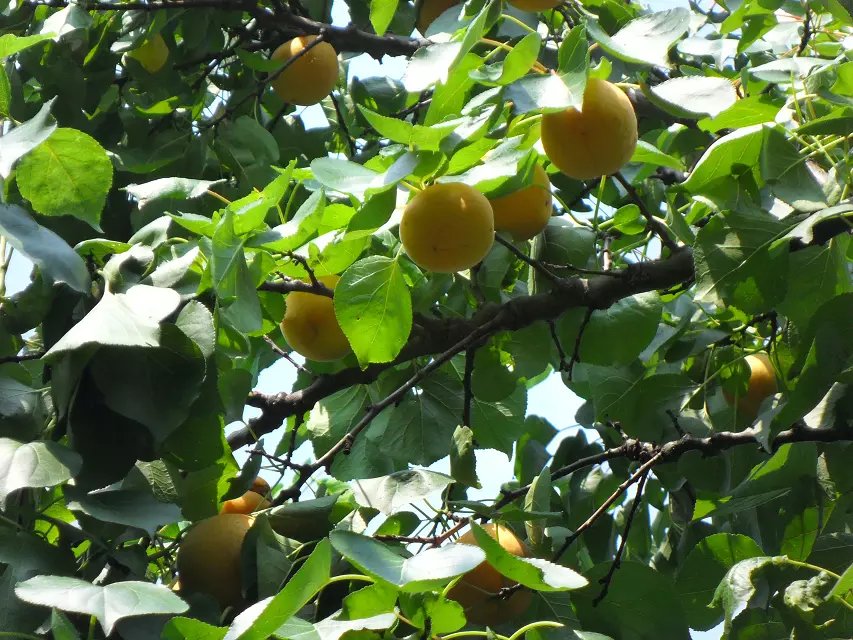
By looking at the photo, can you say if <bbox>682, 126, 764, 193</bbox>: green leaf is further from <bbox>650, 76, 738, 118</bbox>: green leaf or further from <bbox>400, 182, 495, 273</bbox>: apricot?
<bbox>400, 182, 495, 273</bbox>: apricot

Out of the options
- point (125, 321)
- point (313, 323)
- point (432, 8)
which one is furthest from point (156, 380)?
point (432, 8)

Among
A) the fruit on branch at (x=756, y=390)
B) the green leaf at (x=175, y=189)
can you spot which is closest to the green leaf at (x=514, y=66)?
the green leaf at (x=175, y=189)

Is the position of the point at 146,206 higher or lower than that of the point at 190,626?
lower

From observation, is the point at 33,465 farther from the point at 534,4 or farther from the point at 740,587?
the point at 534,4

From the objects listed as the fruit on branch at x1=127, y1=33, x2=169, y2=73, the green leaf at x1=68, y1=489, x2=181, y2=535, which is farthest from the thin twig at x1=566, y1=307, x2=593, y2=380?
the fruit on branch at x1=127, y1=33, x2=169, y2=73

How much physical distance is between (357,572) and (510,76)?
25.6 inches

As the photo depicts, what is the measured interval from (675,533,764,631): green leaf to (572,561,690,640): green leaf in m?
0.10

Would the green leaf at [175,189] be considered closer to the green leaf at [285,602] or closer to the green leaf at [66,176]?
the green leaf at [66,176]

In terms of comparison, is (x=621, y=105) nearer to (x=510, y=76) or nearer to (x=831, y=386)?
(x=510, y=76)

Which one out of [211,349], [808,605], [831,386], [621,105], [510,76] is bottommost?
Answer: [808,605]

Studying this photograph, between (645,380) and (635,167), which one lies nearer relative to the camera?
(645,380)

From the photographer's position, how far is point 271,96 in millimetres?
2756

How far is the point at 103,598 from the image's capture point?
991 millimetres

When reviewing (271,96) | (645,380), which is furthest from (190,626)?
(271,96)
